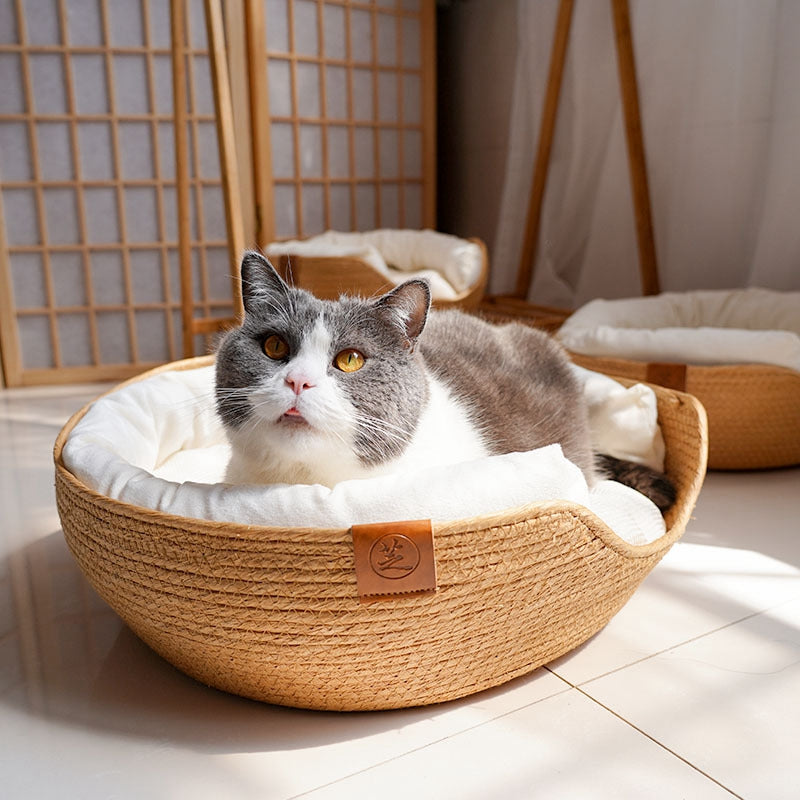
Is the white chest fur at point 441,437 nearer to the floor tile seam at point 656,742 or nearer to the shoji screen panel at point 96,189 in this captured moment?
the floor tile seam at point 656,742

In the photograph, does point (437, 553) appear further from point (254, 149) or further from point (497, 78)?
point (497, 78)

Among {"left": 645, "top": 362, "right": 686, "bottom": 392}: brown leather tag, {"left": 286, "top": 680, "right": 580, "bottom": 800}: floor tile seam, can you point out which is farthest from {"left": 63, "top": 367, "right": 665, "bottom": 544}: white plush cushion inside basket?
{"left": 645, "top": 362, "right": 686, "bottom": 392}: brown leather tag

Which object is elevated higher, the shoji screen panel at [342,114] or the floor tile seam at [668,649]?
the shoji screen panel at [342,114]

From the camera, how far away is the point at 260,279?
39.0 inches

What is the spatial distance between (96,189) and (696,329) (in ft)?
7.54

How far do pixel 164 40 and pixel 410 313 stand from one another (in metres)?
2.50

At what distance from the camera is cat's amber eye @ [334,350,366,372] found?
931 millimetres

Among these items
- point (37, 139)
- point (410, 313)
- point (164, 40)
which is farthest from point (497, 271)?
point (410, 313)

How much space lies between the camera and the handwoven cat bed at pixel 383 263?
2.48 metres

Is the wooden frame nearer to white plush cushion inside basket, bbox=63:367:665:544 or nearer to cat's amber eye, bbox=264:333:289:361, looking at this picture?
white plush cushion inside basket, bbox=63:367:665:544

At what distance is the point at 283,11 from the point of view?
3.10 metres

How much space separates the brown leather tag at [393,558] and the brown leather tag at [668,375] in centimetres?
110

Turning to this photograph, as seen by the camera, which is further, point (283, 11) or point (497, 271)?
point (497, 271)

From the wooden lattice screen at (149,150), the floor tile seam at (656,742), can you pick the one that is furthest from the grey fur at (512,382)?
the wooden lattice screen at (149,150)
